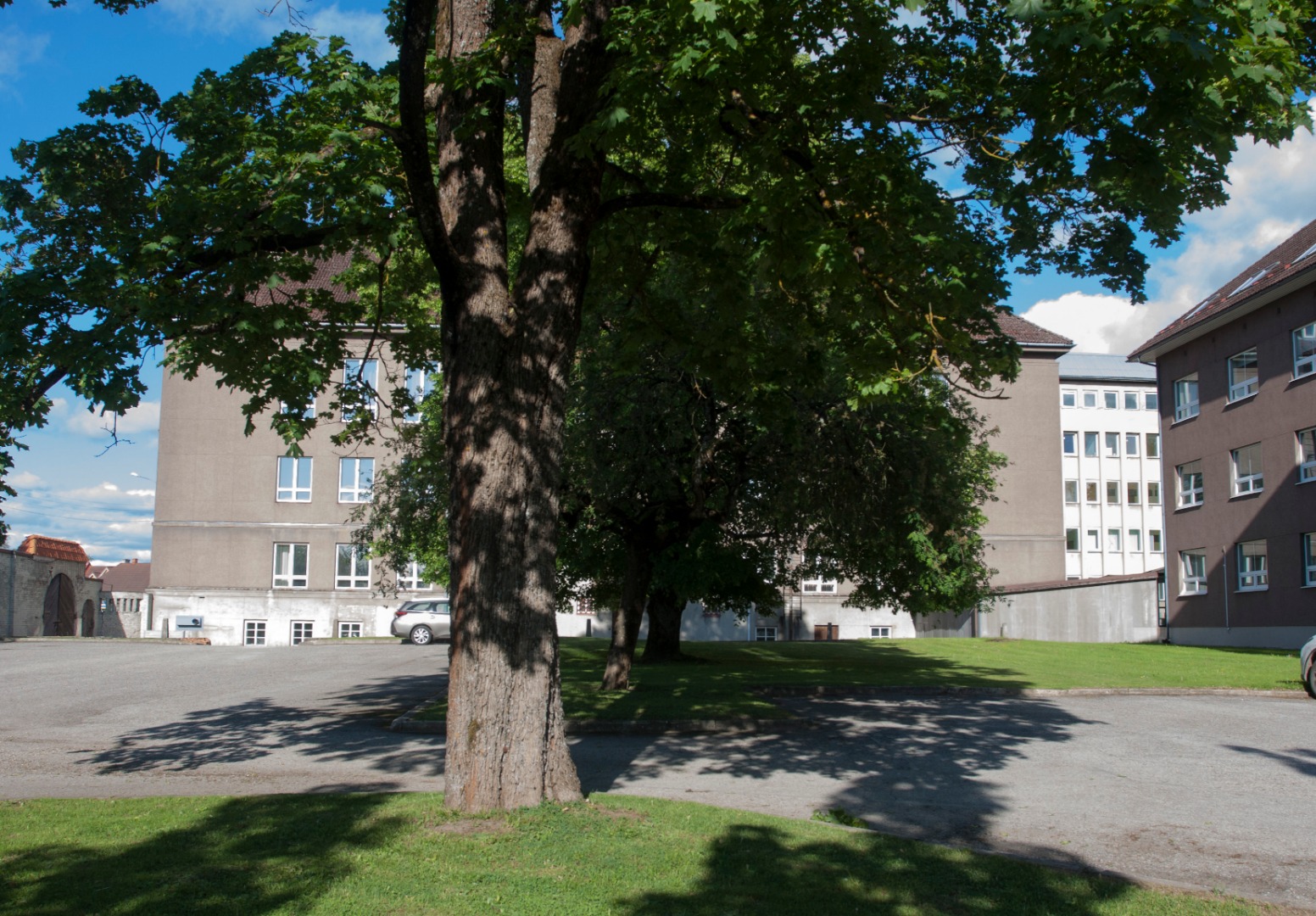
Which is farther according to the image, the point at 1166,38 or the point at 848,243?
the point at 848,243

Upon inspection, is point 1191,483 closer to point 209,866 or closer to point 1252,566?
point 1252,566

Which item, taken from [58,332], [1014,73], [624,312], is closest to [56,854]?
→ [58,332]

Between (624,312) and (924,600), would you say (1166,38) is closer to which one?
(624,312)

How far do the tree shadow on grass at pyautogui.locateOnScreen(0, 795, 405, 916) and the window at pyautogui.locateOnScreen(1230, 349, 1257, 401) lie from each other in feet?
107

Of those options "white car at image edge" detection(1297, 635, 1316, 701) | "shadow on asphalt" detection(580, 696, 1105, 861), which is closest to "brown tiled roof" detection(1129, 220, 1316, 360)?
"white car at image edge" detection(1297, 635, 1316, 701)

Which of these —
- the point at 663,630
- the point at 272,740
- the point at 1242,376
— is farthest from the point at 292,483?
the point at 1242,376

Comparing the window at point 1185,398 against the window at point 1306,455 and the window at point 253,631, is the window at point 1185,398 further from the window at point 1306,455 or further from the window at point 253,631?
the window at point 253,631

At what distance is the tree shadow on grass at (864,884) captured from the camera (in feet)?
16.5

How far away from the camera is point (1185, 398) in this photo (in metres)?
35.8

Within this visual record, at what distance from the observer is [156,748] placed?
10.9m

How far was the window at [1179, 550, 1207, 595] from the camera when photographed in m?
34.4

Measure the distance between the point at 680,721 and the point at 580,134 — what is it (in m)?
7.76

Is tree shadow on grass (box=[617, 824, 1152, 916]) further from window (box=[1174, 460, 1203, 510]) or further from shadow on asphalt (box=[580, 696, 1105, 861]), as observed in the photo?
window (box=[1174, 460, 1203, 510])

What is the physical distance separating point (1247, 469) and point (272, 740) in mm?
31116
